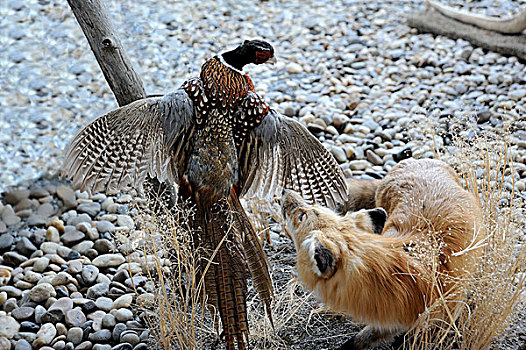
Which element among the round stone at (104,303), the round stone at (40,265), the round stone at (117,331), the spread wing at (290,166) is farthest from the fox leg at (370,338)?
the round stone at (40,265)

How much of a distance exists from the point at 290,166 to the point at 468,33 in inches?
153

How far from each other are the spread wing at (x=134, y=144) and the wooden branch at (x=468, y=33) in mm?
4124

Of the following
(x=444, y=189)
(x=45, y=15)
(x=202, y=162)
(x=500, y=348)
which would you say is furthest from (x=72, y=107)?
(x=500, y=348)

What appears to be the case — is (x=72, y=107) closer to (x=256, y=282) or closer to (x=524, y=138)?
(x=256, y=282)

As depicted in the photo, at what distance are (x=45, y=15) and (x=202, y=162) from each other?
4801 millimetres

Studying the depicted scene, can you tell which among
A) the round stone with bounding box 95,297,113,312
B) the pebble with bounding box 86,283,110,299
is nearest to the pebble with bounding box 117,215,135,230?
the pebble with bounding box 86,283,110,299

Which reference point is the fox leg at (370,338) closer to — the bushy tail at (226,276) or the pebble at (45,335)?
the bushy tail at (226,276)

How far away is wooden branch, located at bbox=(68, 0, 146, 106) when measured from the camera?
131 inches

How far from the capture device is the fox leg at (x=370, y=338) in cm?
283

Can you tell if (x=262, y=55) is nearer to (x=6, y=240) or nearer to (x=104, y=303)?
(x=104, y=303)

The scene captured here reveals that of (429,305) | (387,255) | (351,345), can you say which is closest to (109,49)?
(387,255)

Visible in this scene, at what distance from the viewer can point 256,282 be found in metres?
2.83

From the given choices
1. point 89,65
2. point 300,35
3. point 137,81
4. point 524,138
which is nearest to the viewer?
point 137,81

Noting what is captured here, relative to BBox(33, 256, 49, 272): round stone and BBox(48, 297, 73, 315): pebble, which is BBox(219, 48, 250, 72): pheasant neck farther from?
BBox(33, 256, 49, 272): round stone
